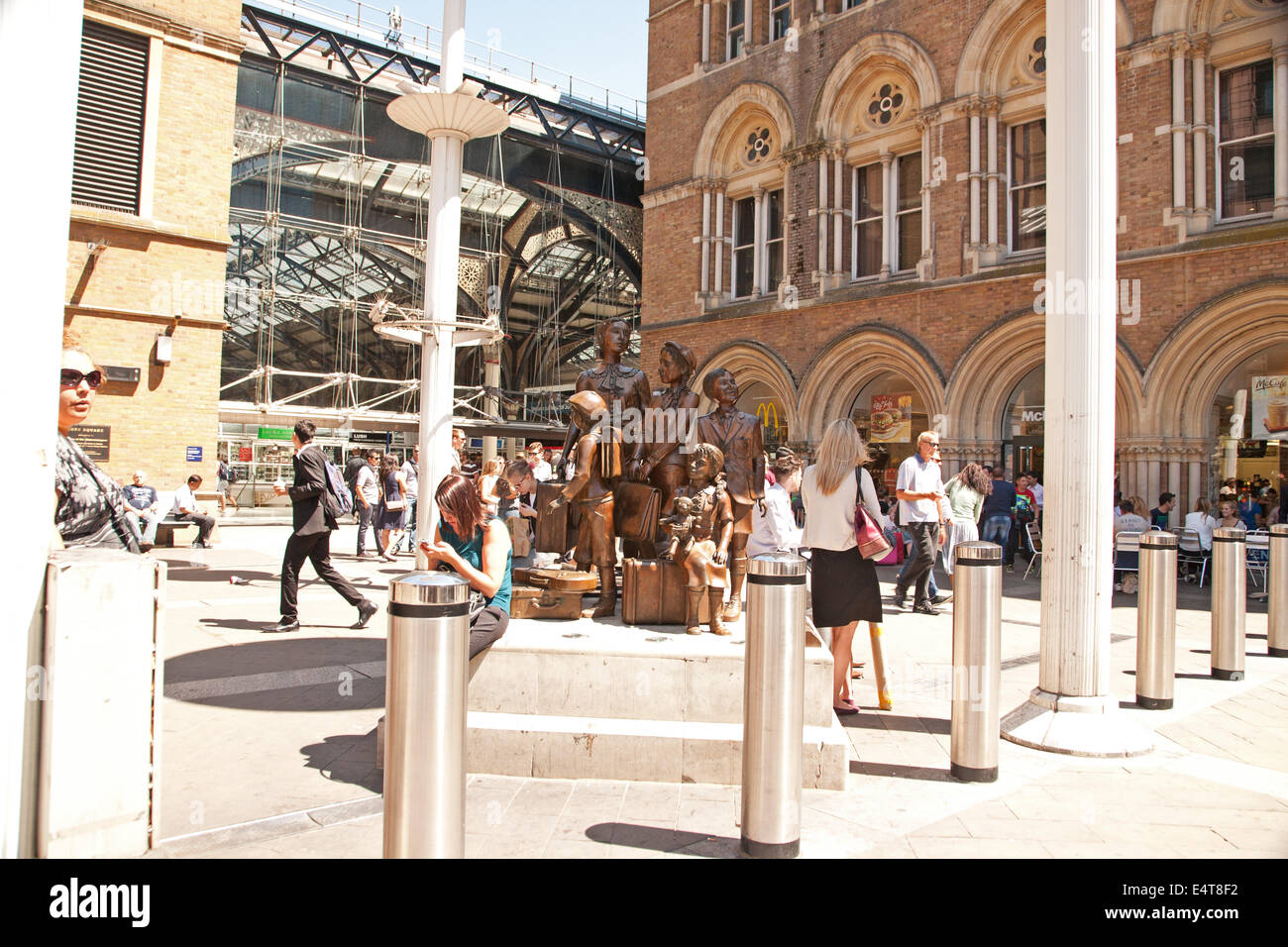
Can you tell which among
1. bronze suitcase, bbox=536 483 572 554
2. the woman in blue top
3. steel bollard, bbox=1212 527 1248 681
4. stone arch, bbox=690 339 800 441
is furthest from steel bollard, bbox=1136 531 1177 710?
stone arch, bbox=690 339 800 441

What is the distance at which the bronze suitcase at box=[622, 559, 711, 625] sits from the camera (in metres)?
4.69

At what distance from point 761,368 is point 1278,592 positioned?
12.1m

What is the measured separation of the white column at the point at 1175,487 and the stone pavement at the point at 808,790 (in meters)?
7.42

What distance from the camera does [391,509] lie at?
1301 cm

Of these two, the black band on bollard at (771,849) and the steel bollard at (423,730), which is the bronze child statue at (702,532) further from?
the steel bollard at (423,730)

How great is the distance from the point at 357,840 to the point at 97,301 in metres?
13.4

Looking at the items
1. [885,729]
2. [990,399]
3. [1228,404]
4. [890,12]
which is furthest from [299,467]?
[890,12]

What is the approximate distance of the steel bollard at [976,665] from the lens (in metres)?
4.05

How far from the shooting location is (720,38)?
19719mm

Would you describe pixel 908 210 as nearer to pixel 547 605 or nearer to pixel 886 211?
pixel 886 211

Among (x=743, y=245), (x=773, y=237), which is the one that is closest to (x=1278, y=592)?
(x=773, y=237)

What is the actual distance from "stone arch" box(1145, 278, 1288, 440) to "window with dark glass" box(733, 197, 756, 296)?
29.9 feet

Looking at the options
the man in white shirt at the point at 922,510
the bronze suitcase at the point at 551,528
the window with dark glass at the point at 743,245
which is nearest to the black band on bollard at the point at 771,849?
the bronze suitcase at the point at 551,528
